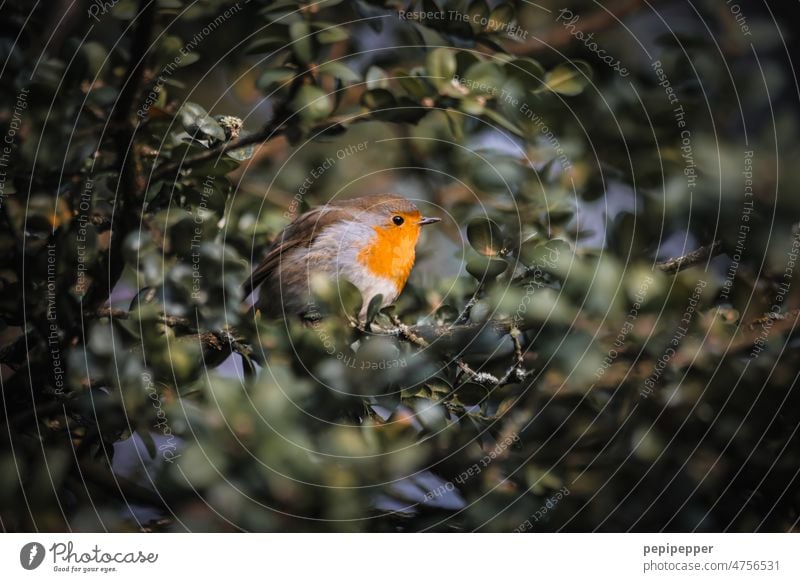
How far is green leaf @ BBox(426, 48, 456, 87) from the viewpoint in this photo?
2.48 ft

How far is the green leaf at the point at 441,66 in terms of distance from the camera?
0.76 m

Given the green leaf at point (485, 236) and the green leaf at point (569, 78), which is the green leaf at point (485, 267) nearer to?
the green leaf at point (485, 236)

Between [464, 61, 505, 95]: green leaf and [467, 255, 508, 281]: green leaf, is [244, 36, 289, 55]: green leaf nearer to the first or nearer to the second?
[464, 61, 505, 95]: green leaf

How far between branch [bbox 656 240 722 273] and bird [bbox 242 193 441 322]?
25cm

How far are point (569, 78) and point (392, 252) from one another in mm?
253

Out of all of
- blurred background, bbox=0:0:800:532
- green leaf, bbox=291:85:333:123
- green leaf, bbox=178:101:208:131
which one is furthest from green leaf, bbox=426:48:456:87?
green leaf, bbox=178:101:208:131

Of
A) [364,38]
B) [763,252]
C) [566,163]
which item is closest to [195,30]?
[364,38]

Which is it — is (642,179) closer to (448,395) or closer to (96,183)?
(448,395)
